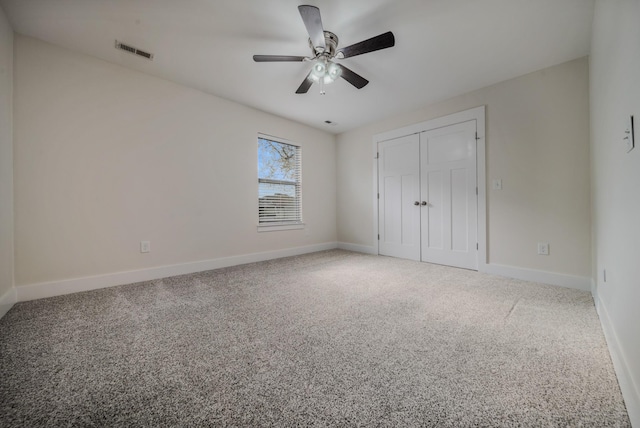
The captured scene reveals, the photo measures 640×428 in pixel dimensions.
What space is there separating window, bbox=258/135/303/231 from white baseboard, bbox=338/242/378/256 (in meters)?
1.06

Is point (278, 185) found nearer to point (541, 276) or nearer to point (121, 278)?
point (121, 278)

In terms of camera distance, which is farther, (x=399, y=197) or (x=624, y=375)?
(x=399, y=197)

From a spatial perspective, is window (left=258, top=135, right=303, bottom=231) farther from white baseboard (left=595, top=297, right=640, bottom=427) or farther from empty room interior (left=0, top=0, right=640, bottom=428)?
white baseboard (left=595, top=297, right=640, bottom=427)

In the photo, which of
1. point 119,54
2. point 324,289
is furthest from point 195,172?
point 324,289

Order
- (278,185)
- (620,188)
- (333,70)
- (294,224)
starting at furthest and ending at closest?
(294,224)
(278,185)
(333,70)
(620,188)

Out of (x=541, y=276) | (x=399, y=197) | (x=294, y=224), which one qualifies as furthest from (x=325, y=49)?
(x=541, y=276)

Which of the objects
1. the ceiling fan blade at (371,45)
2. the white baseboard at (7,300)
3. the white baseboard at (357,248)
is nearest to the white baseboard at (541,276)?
the white baseboard at (357,248)

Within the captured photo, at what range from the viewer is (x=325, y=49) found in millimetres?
2178

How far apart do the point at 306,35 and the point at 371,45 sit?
644 millimetres

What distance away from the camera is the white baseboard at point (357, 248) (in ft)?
14.8

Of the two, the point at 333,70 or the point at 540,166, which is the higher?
the point at 333,70

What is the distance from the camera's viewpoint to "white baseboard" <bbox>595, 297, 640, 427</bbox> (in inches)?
36.6

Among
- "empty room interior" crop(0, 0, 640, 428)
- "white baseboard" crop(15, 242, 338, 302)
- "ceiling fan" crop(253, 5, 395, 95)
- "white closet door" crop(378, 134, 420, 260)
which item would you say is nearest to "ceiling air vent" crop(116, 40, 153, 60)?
"empty room interior" crop(0, 0, 640, 428)

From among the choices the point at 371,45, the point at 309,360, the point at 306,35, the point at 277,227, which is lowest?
the point at 309,360
